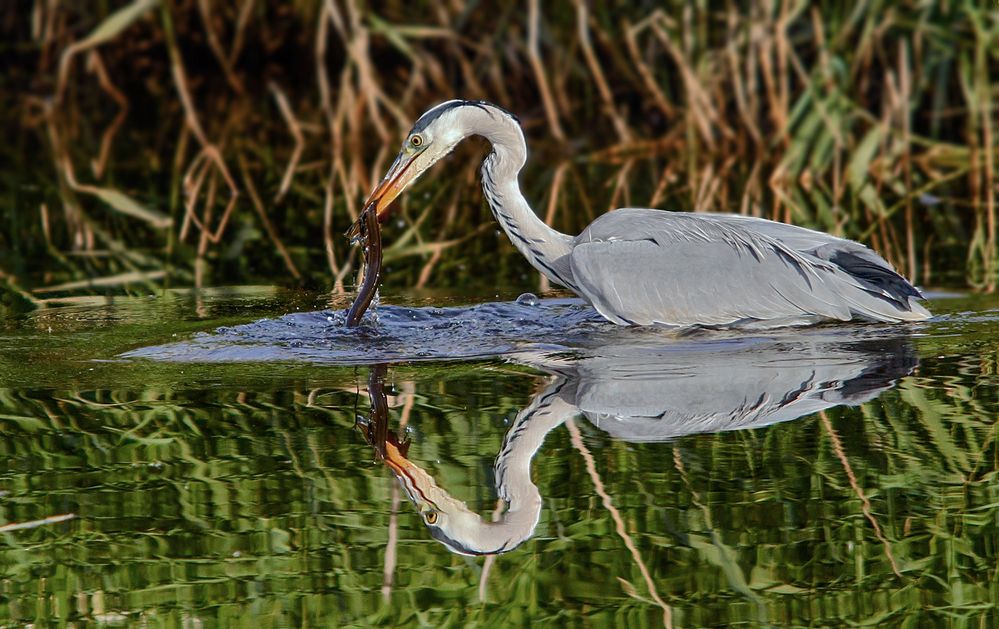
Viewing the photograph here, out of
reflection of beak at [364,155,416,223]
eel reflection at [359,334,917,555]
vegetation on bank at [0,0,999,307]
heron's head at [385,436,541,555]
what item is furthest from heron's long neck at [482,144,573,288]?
heron's head at [385,436,541,555]

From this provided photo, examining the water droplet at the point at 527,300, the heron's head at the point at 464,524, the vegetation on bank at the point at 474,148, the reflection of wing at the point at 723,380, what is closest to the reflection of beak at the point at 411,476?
the heron's head at the point at 464,524

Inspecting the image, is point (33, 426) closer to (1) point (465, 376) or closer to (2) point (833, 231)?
(1) point (465, 376)

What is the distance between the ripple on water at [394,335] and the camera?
6.68 m

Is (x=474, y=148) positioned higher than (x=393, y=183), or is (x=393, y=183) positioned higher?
(x=474, y=148)

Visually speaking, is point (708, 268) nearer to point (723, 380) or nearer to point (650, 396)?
point (723, 380)

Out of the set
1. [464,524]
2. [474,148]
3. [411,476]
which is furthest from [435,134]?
[474,148]

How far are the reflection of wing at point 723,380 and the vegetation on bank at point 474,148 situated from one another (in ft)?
5.91

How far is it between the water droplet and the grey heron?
399 millimetres

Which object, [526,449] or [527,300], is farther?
[527,300]

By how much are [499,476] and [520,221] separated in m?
3.01

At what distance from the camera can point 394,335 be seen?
7.12 meters

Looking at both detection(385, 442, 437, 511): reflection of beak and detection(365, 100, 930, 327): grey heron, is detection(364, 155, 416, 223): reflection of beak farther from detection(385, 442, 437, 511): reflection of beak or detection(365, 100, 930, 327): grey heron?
detection(385, 442, 437, 511): reflection of beak

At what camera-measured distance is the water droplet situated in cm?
Answer: 783

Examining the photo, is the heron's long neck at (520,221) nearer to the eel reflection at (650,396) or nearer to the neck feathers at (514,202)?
the neck feathers at (514,202)
